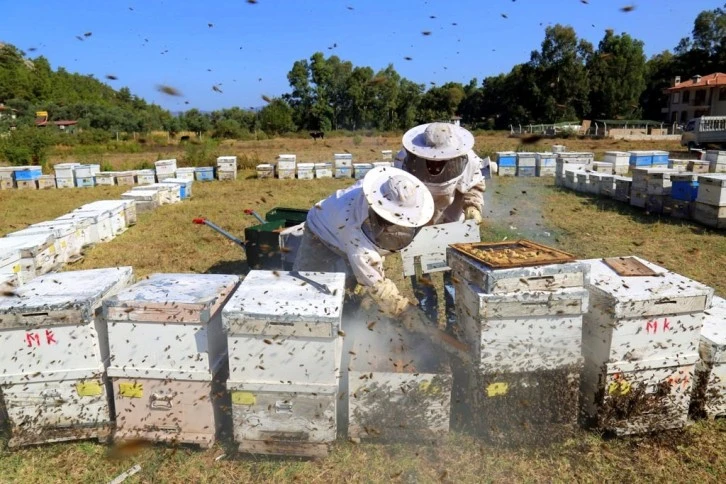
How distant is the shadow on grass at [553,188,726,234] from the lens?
10.4 meters

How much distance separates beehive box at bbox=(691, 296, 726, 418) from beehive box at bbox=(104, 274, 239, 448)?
338 centimetres

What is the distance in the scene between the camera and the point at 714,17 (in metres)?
52.3

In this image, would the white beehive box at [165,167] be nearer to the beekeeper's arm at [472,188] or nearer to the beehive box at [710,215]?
the beekeeper's arm at [472,188]

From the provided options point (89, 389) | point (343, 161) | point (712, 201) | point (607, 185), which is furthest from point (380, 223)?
point (343, 161)

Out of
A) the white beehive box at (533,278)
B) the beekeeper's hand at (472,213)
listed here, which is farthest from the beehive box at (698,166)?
the white beehive box at (533,278)

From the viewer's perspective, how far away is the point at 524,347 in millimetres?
3359

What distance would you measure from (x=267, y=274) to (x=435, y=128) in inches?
88.6

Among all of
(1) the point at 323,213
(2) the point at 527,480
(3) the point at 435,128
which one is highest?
(3) the point at 435,128

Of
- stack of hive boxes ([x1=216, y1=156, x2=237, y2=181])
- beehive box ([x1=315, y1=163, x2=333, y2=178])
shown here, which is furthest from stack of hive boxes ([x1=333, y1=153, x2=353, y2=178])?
stack of hive boxes ([x1=216, y1=156, x2=237, y2=181])

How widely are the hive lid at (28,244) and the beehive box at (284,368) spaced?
389cm

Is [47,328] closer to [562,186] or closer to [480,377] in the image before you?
[480,377]

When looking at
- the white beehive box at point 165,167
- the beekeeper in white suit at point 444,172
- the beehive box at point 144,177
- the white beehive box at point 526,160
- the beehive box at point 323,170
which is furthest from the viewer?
the beehive box at point 323,170

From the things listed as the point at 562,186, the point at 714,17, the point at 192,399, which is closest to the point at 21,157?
the point at 562,186

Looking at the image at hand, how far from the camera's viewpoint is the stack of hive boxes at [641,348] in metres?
3.33
